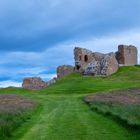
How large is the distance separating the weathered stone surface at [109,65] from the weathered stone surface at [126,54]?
318 inches

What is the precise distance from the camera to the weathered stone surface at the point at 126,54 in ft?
386

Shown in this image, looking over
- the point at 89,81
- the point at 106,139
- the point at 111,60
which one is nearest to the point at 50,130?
the point at 106,139

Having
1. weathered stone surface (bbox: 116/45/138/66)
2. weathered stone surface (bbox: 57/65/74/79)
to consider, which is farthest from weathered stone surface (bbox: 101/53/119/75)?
weathered stone surface (bbox: 57/65/74/79)

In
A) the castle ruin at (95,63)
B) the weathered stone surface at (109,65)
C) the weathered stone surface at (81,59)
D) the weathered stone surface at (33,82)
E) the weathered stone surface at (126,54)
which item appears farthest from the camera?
the weathered stone surface at (33,82)

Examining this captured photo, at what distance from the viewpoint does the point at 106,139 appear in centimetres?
1919

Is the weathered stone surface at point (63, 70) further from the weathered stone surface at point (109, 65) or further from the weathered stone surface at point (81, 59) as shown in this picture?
the weathered stone surface at point (109, 65)

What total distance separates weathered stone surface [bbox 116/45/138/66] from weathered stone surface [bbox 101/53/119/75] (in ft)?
26.5

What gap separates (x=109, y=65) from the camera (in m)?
105

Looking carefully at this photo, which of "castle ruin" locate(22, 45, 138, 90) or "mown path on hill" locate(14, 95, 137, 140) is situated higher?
"castle ruin" locate(22, 45, 138, 90)

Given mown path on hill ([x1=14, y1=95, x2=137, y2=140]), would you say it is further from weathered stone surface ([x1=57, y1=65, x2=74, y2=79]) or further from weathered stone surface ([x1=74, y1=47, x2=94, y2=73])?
weathered stone surface ([x1=57, y1=65, x2=74, y2=79])

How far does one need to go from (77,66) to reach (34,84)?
49.0 ft

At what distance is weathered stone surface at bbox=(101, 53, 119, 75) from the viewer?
342ft

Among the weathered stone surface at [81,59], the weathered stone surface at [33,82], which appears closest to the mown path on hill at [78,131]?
the weathered stone surface at [81,59]

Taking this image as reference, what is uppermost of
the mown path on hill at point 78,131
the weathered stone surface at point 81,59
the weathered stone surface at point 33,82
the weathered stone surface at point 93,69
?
the weathered stone surface at point 81,59
